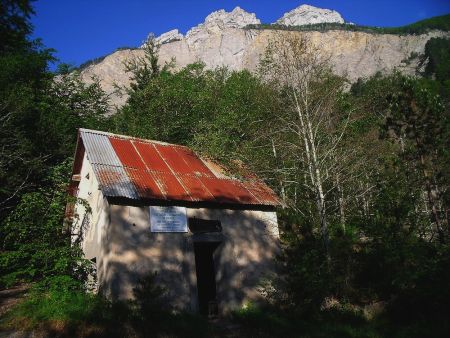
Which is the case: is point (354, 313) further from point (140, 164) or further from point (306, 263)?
point (140, 164)

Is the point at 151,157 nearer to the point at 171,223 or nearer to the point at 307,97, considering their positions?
the point at 171,223

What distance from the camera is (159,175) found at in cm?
1090

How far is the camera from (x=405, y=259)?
8906 mm

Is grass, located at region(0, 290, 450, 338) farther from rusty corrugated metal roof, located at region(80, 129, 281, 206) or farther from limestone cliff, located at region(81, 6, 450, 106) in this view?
limestone cliff, located at region(81, 6, 450, 106)

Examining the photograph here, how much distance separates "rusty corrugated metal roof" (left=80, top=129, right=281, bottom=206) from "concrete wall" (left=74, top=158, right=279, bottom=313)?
44cm

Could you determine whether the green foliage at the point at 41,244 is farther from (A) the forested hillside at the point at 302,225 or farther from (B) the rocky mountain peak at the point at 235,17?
(B) the rocky mountain peak at the point at 235,17

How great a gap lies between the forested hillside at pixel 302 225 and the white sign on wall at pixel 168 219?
1.48 m

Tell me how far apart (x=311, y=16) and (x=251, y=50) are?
64.0 m

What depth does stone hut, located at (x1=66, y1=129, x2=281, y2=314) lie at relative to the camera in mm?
9055

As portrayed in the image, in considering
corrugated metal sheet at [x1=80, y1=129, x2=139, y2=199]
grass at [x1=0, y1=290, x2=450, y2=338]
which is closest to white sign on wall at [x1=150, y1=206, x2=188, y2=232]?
corrugated metal sheet at [x1=80, y1=129, x2=139, y2=199]

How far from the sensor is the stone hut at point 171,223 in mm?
9055

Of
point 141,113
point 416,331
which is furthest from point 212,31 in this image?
point 416,331

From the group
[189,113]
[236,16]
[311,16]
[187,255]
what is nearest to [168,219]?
[187,255]

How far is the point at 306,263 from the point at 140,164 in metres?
5.88
